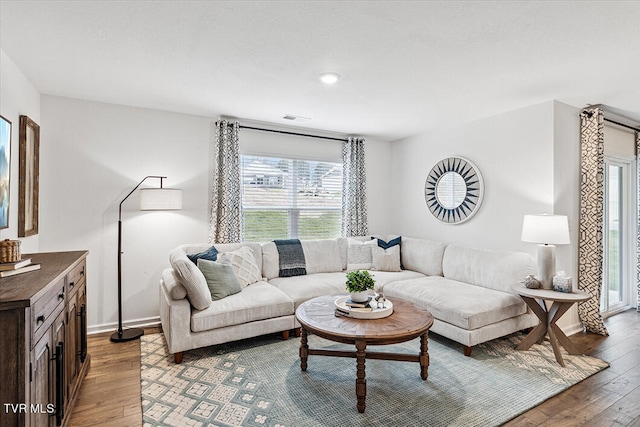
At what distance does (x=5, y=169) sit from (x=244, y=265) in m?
2.15

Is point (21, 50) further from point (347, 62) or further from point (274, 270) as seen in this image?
point (274, 270)

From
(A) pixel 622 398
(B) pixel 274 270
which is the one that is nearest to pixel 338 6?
(B) pixel 274 270

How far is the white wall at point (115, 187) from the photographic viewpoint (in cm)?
346

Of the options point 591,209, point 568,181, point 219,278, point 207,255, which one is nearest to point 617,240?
point 591,209

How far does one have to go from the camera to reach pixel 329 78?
2900 mm

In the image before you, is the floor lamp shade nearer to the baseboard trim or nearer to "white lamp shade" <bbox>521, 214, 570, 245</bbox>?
"white lamp shade" <bbox>521, 214, 570, 245</bbox>

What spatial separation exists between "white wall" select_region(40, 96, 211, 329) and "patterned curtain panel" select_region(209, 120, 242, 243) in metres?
0.15

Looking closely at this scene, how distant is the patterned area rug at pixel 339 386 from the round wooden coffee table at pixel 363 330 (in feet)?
0.57

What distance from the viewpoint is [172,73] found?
9.32ft

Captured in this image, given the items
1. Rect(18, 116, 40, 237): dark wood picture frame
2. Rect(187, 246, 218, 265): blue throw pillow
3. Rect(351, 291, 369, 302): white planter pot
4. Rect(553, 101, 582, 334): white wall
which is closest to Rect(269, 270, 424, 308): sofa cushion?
Rect(187, 246, 218, 265): blue throw pillow

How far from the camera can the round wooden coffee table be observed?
2.24 metres

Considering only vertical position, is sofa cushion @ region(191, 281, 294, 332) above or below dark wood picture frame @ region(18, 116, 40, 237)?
below

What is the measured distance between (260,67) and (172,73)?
783 mm

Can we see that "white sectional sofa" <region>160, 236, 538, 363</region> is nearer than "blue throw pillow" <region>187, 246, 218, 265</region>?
Yes
